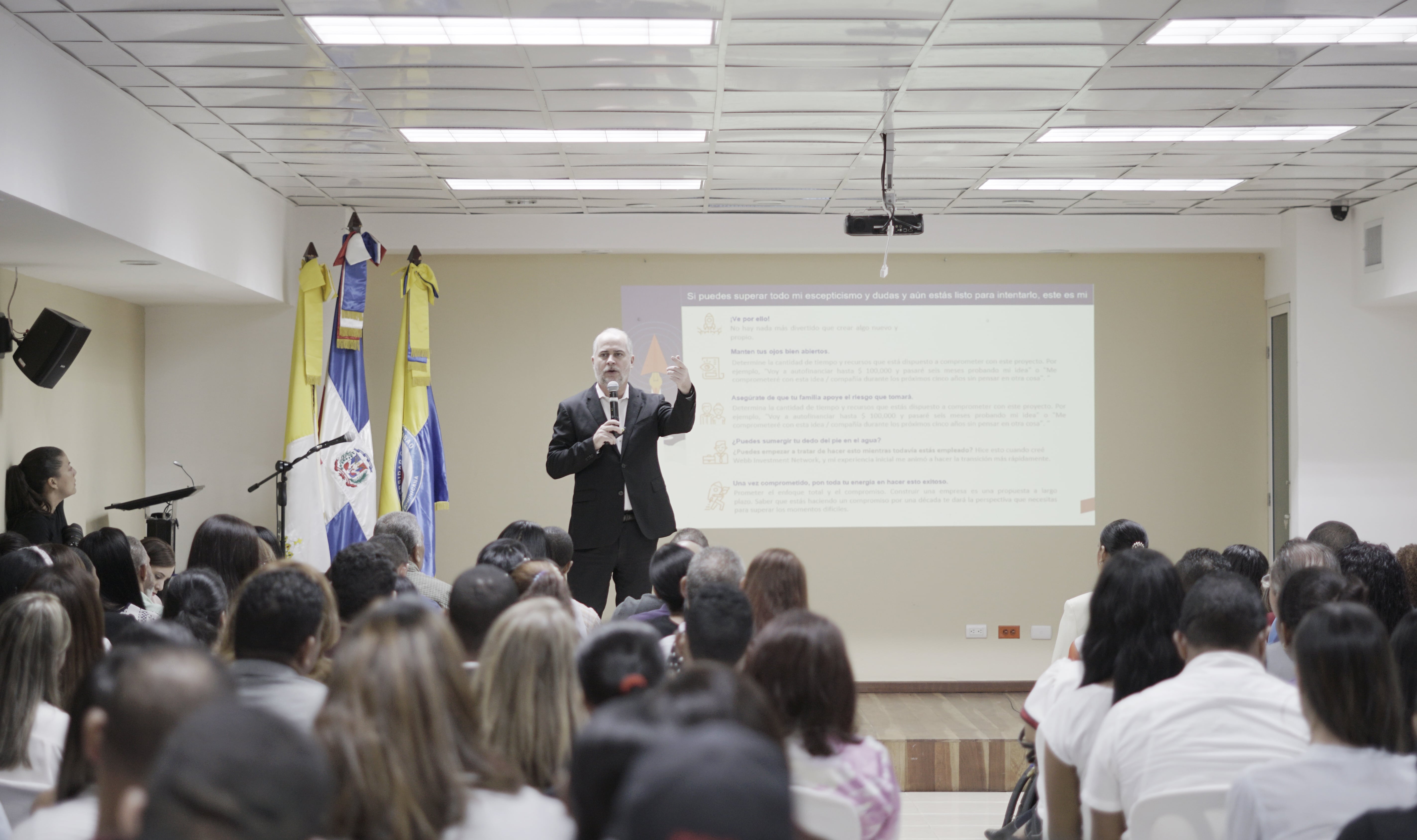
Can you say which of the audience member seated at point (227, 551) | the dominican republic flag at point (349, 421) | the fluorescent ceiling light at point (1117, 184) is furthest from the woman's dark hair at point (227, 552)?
the fluorescent ceiling light at point (1117, 184)

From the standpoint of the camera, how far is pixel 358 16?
3.51m

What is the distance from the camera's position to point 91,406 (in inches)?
225

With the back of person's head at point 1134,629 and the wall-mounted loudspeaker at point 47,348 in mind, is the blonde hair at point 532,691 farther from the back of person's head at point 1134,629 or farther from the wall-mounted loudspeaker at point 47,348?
the wall-mounted loudspeaker at point 47,348

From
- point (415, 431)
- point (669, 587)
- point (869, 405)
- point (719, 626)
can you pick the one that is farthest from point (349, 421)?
point (719, 626)

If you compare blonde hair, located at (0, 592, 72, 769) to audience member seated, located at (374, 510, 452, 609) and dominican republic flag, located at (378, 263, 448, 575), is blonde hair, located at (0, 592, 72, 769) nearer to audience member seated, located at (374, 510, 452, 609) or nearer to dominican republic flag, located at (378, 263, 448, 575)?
audience member seated, located at (374, 510, 452, 609)

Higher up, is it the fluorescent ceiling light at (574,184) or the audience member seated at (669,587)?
the fluorescent ceiling light at (574,184)

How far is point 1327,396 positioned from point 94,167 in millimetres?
6590

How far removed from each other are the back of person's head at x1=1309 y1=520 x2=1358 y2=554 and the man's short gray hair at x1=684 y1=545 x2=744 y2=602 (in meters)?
2.62

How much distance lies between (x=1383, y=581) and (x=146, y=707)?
3.45 meters

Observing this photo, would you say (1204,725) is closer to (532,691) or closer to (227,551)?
(532,691)

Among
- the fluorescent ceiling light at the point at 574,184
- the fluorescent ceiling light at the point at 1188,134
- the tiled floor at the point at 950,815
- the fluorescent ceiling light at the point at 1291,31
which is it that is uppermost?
the fluorescent ceiling light at the point at 1291,31

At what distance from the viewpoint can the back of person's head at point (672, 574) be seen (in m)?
3.22

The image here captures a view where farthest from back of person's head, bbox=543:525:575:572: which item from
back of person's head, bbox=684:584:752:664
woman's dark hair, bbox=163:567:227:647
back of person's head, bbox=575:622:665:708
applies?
back of person's head, bbox=575:622:665:708

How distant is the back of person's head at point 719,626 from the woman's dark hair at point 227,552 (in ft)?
6.13
